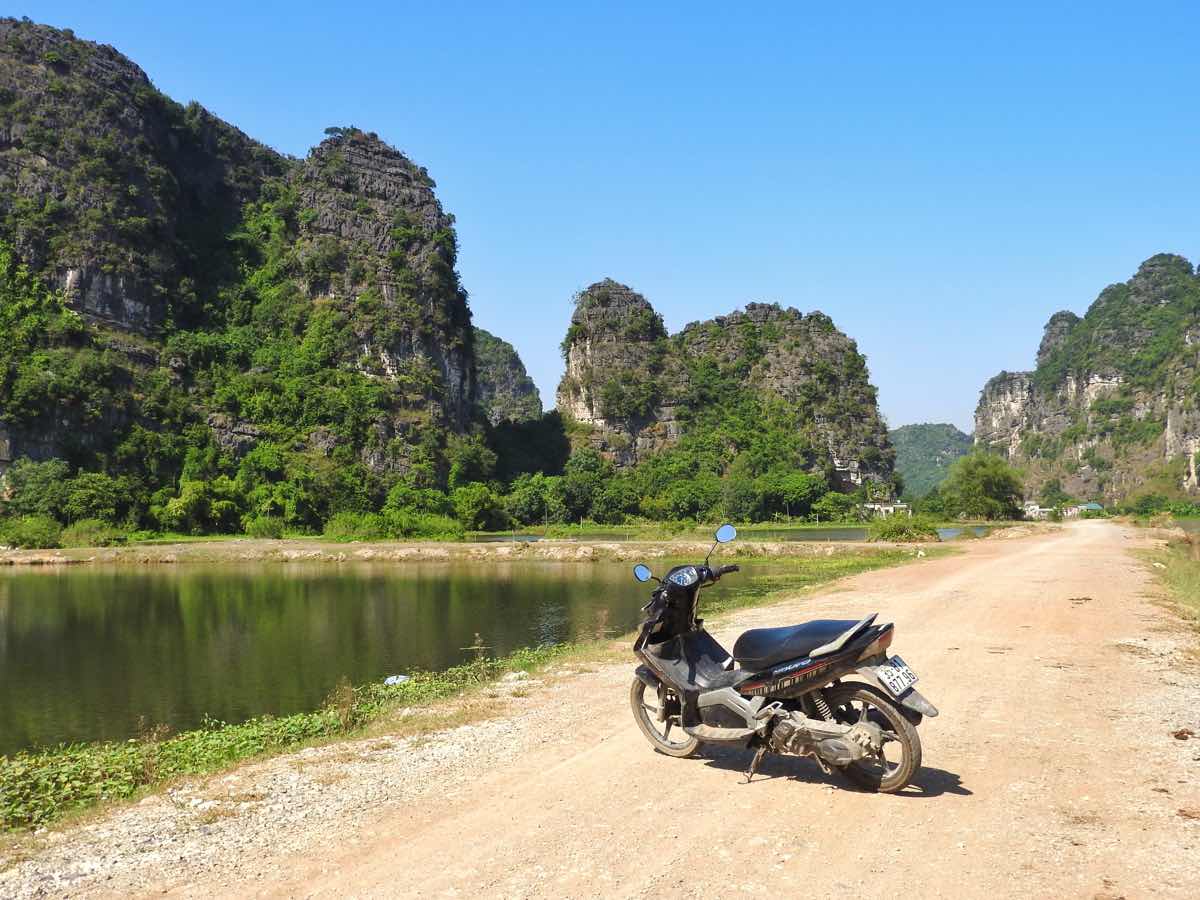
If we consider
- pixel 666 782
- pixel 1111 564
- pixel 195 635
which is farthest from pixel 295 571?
pixel 666 782

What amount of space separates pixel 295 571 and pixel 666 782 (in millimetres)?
37684

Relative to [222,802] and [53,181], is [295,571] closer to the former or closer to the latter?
[222,802]

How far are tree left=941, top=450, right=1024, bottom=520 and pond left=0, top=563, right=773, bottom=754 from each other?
45.1 meters

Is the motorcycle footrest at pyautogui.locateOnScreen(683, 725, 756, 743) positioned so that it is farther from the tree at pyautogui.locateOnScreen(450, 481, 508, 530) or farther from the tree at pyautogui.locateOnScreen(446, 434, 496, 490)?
the tree at pyautogui.locateOnScreen(446, 434, 496, 490)

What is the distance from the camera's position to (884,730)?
5.51 meters

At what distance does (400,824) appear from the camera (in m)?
5.41

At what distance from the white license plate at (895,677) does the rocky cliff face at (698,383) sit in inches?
4273

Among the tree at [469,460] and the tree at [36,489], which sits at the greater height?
the tree at [469,460]

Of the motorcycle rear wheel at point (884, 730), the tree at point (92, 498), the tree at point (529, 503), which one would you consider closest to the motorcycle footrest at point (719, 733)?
the motorcycle rear wheel at point (884, 730)

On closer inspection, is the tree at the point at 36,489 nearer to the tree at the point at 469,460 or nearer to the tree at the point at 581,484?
the tree at the point at 469,460

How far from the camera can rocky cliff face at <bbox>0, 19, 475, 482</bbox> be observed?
245 ft

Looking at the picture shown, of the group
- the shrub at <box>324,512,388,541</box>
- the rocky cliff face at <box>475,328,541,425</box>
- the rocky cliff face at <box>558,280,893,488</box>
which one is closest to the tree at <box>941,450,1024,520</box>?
the rocky cliff face at <box>558,280,893,488</box>

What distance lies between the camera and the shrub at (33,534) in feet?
168

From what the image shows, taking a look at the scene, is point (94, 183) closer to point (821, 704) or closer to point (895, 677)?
point (821, 704)
